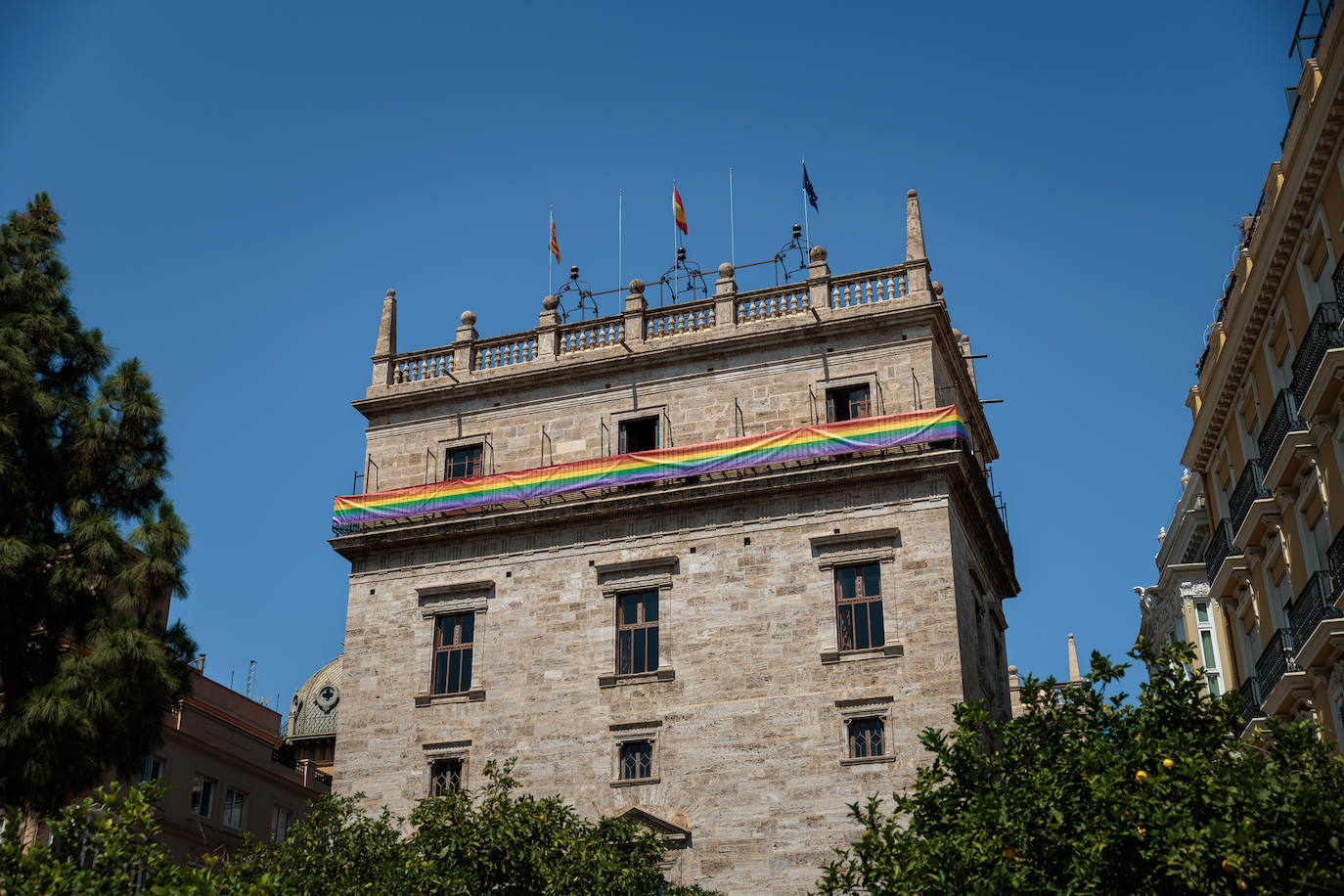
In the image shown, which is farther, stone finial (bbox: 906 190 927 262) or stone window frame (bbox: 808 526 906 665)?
stone finial (bbox: 906 190 927 262)

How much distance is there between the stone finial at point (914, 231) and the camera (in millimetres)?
36656

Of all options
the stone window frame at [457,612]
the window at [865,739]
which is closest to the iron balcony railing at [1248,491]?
the window at [865,739]

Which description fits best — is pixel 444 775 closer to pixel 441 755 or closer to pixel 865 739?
pixel 441 755

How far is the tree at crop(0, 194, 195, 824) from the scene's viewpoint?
21.6 m

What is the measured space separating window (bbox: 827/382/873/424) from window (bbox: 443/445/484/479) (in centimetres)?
917

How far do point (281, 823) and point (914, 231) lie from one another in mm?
25806

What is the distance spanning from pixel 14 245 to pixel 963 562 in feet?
69.4

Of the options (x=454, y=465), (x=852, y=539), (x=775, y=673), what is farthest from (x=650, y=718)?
(x=454, y=465)

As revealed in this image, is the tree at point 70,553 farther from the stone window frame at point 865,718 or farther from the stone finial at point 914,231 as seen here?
the stone finial at point 914,231

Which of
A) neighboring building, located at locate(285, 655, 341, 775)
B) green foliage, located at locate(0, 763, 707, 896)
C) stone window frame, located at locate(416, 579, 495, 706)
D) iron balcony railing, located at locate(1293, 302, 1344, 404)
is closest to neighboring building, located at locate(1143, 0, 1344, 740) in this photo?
iron balcony railing, located at locate(1293, 302, 1344, 404)

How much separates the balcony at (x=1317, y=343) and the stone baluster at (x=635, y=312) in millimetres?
16480

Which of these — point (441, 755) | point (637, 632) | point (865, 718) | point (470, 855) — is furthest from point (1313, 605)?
point (441, 755)

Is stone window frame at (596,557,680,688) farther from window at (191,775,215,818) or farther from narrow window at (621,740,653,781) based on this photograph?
window at (191,775,215,818)

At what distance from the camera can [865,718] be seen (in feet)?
106
